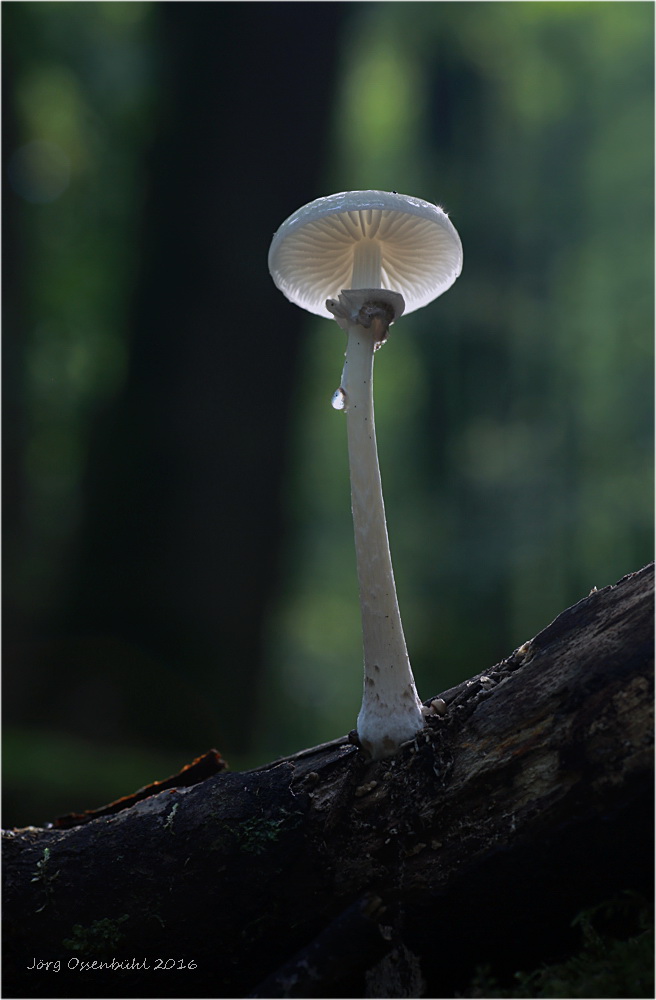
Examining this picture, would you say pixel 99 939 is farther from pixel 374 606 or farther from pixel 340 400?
pixel 340 400

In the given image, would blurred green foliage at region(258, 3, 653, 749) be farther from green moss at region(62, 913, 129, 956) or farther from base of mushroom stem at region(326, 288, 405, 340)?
green moss at region(62, 913, 129, 956)

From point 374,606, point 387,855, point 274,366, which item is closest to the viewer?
point 387,855

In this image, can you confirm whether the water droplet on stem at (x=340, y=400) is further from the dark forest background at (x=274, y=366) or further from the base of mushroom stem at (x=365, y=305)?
the dark forest background at (x=274, y=366)

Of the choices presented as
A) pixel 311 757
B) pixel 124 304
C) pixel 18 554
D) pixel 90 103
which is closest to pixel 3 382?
pixel 18 554

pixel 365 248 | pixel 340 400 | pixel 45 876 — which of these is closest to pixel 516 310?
pixel 365 248

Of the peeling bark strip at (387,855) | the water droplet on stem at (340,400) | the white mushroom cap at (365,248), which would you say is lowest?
the peeling bark strip at (387,855)

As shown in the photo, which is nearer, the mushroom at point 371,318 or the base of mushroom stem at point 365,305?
the mushroom at point 371,318

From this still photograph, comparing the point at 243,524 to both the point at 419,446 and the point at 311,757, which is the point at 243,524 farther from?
the point at 419,446

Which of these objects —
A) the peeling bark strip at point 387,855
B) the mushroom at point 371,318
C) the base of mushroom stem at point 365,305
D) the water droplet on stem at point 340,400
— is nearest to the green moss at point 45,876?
the peeling bark strip at point 387,855
